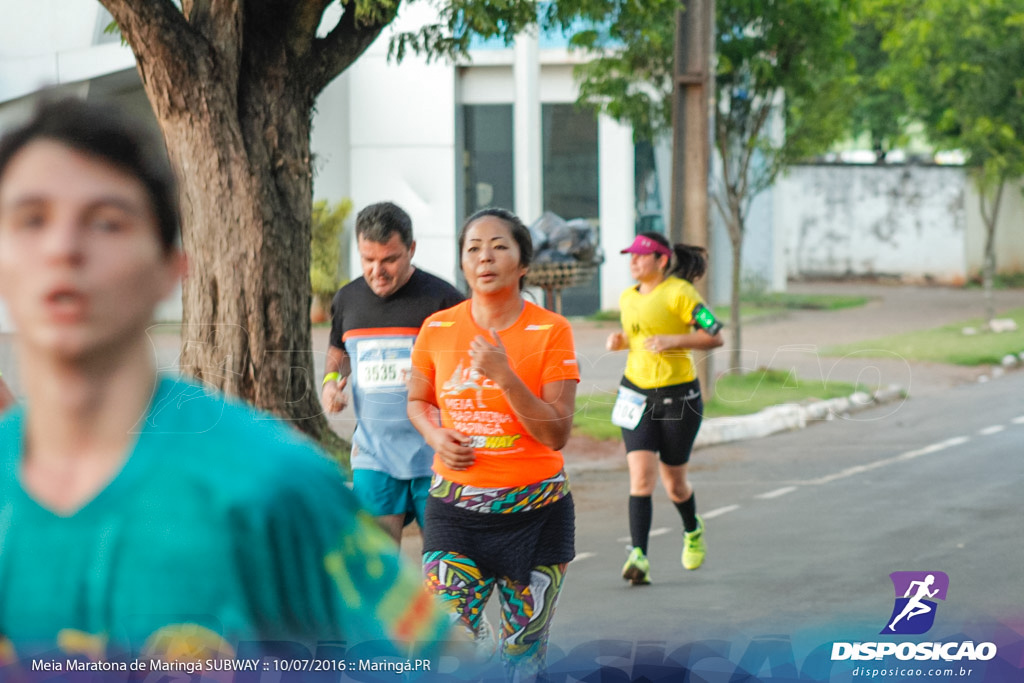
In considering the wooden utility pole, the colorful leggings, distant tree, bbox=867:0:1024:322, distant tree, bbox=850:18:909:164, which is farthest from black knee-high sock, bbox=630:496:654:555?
distant tree, bbox=850:18:909:164

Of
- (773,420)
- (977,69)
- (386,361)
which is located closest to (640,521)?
(386,361)

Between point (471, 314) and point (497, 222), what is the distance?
12.4 inches

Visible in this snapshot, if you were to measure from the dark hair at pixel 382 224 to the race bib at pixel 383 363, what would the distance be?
41cm

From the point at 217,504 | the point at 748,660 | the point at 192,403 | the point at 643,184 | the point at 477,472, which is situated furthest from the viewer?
the point at 643,184

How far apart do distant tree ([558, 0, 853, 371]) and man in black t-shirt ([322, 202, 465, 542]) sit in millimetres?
9220

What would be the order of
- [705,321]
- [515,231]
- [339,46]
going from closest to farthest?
[515,231] < [705,321] < [339,46]

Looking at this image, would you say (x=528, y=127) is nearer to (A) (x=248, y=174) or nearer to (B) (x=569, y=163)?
(B) (x=569, y=163)

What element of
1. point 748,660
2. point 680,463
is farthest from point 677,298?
point 748,660

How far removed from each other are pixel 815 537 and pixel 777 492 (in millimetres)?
1669

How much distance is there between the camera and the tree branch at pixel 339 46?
9.25 m

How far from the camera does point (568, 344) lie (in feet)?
14.5

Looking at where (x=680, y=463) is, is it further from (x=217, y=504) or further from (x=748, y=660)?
(x=217, y=504)

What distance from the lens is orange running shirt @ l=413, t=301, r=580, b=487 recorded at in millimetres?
4270

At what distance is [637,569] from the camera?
6992 mm
